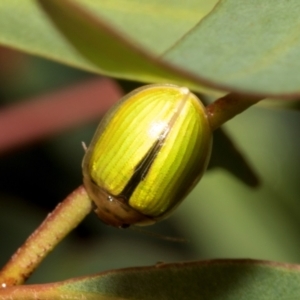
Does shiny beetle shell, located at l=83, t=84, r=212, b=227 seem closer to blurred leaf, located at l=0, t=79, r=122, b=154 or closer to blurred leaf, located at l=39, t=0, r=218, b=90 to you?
blurred leaf, located at l=39, t=0, r=218, b=90

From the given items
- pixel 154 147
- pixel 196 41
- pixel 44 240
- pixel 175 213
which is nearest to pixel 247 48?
pixel 196 41

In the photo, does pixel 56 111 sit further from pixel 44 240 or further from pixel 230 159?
pixel 44 240

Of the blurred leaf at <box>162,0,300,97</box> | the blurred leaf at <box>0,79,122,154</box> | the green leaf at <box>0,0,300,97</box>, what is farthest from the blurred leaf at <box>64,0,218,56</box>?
the blurred leaf at <box>0,79,122,154</box>

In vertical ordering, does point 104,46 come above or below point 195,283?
above

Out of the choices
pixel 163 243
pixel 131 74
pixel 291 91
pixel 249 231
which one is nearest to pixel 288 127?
pixel 249 231

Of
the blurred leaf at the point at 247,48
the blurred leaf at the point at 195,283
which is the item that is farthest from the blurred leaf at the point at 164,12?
the blurred leaf at the point at 195,283

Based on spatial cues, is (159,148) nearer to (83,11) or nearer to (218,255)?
(83,11)

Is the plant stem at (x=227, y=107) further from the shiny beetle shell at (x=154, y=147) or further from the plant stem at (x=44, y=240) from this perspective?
the plant stem at (x=44, y=240)
